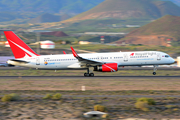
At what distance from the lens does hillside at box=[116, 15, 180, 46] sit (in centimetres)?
16675

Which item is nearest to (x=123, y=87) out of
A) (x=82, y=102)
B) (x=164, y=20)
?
(x=82, y=102)

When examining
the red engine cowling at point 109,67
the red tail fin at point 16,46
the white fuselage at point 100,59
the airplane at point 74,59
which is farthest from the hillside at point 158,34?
the red tail fin at point 16,46

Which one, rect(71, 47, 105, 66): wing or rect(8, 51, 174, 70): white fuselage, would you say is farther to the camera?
rect(8, 51, 174, 70): white fuselage

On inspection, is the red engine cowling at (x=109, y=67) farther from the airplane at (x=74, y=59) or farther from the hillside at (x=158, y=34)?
the hillside at (x=158, y=34)

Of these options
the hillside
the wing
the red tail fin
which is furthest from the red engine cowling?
the hillside

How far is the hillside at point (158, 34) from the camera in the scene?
167 meters

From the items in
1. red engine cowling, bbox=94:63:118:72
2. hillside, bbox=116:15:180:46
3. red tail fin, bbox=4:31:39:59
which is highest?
hillside, bbox=116:15:180:46

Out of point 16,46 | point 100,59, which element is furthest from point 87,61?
point 16,46

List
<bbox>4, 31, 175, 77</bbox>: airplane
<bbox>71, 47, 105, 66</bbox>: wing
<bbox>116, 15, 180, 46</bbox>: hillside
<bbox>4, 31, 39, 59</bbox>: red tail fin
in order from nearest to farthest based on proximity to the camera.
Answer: <bbox>71, 47, 105, 66</bbox>: wing
<bbox>4, 31, 175, 77</bbox>: airplane
<bbox>4, 31, 39, 59</bbox>: red tail fin
<bbox>116, 15, 180, 46</bbox>: hillside

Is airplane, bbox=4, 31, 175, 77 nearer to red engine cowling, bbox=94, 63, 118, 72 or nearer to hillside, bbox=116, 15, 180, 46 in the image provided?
red engine cowling, bbox=94, 63, 118, 72

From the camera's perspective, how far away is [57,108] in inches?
816

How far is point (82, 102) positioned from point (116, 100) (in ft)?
10.6

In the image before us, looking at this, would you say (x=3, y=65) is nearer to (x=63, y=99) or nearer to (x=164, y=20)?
(x=63, y=99)

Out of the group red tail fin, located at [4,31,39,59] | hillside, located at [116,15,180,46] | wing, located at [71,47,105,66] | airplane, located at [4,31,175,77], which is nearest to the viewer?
wing, located at [71,47,105,66]
